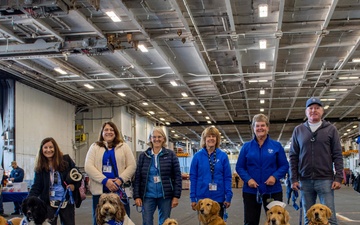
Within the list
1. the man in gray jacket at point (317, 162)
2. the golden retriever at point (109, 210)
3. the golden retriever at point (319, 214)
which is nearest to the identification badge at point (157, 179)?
the golden retriever at point (109, 210)

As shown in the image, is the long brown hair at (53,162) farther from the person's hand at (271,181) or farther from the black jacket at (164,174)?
the person's hand at (271,181)

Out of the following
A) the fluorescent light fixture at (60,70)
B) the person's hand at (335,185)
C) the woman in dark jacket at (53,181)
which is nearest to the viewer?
the person's hand at (335,185)

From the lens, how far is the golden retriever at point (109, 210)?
4.92 metres

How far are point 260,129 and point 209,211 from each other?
3.62 ft

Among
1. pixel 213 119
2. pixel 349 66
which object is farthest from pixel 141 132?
pixel 349 66

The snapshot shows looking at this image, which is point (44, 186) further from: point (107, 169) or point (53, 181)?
point (107, 169)

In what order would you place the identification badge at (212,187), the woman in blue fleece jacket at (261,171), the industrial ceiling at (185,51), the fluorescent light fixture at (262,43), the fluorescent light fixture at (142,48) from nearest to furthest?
the woman in blue fleece jacket at (261,171) < the identification badge at (212,187) < the industrial ceiling at (185,51) < the fluorescent light fixture at (262,43) < the fluorescent light fixture at (142,48)

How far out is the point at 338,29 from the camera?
12.4 m

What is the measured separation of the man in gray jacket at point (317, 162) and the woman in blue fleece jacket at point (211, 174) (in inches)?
31.3

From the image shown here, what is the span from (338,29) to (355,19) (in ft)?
1.75

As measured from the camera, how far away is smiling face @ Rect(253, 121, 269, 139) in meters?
5.32

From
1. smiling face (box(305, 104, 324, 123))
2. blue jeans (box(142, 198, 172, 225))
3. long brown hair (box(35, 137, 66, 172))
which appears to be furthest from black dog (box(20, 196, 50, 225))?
smiling face (box(305, 104, 324, 123))

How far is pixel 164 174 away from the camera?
18.5 feet

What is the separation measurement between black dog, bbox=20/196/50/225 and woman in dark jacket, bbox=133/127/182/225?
1.09 m
